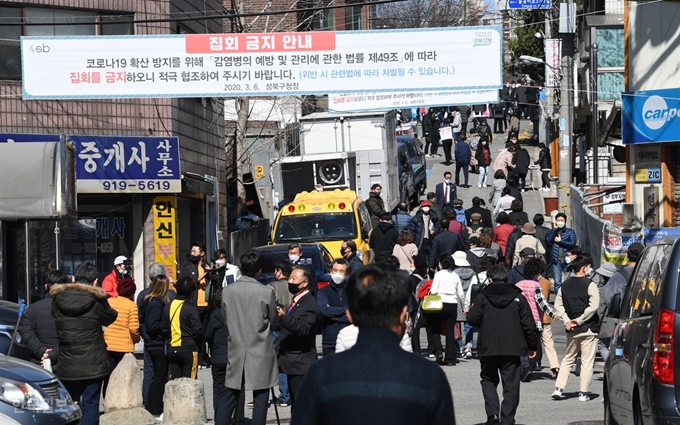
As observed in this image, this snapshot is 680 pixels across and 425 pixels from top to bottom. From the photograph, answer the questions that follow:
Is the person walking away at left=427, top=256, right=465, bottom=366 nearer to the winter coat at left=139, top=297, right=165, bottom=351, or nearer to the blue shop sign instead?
the winter coat at left=139, top=297, right=165, bottom=351

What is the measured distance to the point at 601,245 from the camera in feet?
63.6

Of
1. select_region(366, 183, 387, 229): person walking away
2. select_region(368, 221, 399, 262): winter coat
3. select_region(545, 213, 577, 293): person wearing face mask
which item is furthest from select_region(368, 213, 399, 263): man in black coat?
select_region(366, 183, 387, 229): person walking away

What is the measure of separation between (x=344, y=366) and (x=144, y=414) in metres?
8.61

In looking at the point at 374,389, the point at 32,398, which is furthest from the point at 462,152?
the point at 374,389

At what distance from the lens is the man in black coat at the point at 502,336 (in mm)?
11055

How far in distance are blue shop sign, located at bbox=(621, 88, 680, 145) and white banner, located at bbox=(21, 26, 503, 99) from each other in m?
4.84

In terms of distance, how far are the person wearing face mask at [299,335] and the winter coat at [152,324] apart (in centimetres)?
232

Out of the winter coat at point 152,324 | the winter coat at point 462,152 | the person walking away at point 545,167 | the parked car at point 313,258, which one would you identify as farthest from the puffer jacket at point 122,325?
the person walking away at point 545,167

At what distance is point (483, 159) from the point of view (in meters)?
38.4

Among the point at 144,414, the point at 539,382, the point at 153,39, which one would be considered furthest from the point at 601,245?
the point at 144,414

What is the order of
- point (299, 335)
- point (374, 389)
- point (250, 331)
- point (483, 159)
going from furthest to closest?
point (483, 159)
point (299, 335)
point (250, 331)
point (374, 389)

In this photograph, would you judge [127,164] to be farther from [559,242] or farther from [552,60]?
[552,60]

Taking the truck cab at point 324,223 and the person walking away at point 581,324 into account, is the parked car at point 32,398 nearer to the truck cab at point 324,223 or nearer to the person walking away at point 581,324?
the person walking away at point 581,324

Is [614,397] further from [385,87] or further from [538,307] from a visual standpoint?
[385,87]
